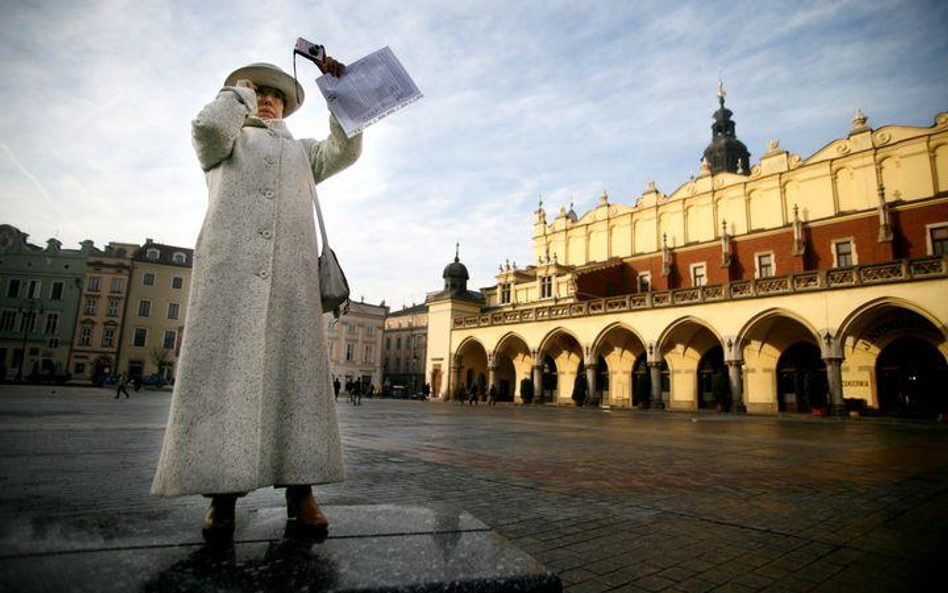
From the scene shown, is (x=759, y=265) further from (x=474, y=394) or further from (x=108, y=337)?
→ (x=108, y=337)

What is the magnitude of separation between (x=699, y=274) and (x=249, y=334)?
32.2 m

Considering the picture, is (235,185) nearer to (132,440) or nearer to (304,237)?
(304,237)

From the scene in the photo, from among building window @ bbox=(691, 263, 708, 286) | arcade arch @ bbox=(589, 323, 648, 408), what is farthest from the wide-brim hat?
building window @ bbox=(691, 263, 708, 286)

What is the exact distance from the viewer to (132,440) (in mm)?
6605

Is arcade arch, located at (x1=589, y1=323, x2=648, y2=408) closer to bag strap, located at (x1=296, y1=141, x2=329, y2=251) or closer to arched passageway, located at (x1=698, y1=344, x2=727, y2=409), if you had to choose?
arched passageway, located at (x1=698, y1=344, x2=727, y2=409)

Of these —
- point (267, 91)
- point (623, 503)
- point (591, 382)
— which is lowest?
point (623, 503)

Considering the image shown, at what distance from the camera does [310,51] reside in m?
2.38

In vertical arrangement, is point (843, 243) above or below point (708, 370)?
above

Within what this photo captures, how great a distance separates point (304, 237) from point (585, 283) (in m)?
31.9

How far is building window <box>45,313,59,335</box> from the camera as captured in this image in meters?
45.6

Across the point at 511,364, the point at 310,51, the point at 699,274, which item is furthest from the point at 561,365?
the point at 310,51

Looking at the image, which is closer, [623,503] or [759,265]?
[623,503]

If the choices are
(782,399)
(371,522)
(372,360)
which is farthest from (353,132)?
(372,360)

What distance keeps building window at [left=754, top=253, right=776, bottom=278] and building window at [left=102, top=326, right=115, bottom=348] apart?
2053 inches
